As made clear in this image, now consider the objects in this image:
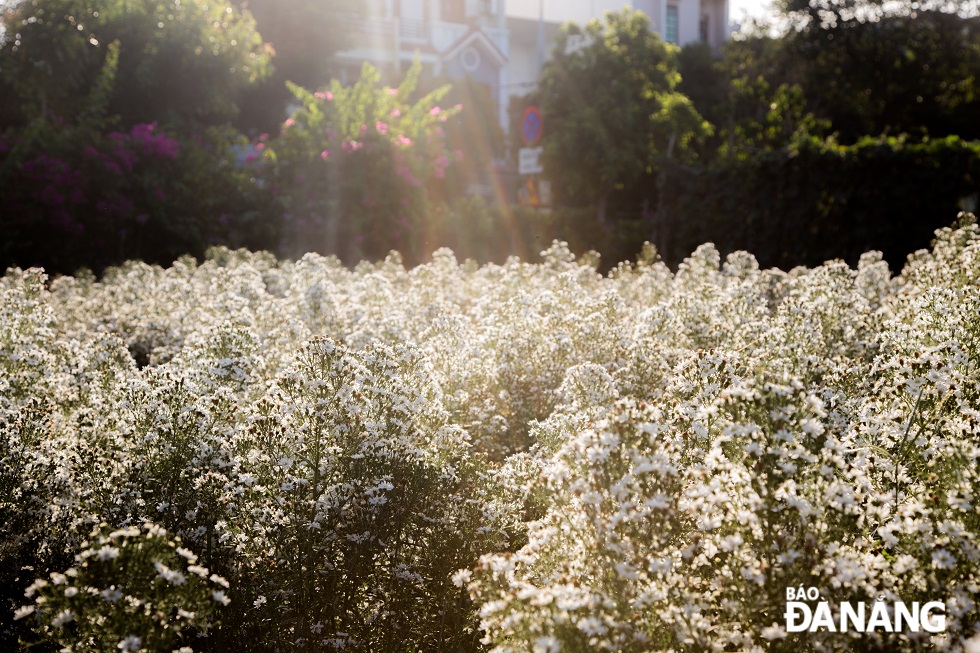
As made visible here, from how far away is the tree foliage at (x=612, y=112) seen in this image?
2861cm

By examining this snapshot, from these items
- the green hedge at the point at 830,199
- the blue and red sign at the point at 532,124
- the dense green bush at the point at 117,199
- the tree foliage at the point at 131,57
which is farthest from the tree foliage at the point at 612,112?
the dense green bush at the point at 117,199

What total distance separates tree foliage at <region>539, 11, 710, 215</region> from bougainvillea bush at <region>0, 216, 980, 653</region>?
67.6ft

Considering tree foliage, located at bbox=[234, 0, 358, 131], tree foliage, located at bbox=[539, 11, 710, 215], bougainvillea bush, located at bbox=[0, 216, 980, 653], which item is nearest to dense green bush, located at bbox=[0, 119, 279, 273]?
tree foliage, located at bbox=[539, 11, 710, 215]

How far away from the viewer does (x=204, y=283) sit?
1343 cm

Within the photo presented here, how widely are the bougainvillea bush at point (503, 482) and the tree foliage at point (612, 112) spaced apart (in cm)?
2060

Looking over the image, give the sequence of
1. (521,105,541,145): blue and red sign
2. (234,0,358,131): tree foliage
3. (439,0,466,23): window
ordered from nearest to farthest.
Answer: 1. (521,105,541,145): blue and red sign
2. (234,0,358,131): tree foliage
3. (439,0,466,23): window

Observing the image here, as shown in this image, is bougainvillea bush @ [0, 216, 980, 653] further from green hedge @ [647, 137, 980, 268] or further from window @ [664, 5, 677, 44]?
window @ [664, 5, 677, 44]

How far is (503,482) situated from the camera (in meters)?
5.35

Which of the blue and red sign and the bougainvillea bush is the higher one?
the blue and red sign

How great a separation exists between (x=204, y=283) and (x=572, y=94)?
19.7m

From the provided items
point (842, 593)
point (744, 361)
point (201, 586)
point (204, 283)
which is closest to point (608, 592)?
point (842, 593)

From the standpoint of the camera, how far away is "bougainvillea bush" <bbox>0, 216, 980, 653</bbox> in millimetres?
3633

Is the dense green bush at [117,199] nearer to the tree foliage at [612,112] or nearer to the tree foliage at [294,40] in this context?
the tree foliage at [612,112]

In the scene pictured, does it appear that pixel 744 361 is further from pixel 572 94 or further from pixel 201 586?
pixel 572 94
